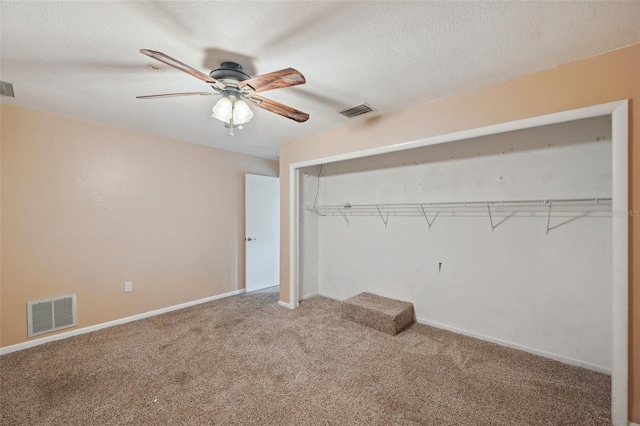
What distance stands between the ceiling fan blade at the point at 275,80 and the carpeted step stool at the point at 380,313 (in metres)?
2.52

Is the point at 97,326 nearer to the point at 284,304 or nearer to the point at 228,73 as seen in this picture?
the point at 284,304

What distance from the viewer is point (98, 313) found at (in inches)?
122

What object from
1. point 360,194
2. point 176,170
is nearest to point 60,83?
point 176,170

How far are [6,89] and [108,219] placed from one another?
58.0 inches

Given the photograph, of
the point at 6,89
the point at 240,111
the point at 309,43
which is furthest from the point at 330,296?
the point at 6,89

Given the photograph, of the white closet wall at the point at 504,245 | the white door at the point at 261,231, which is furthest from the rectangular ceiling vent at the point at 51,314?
the white closet wall at the point at 504,245

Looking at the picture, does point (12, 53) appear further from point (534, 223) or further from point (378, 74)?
point (534, 223)

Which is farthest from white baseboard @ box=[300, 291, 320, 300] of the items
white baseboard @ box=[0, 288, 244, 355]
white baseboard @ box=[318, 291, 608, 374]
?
white baseboard @ box=[318, 291, 608, 374]

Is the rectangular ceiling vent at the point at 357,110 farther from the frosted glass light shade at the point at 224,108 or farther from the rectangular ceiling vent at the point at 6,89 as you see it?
the rectangular ceiling vent at the point at 6,89

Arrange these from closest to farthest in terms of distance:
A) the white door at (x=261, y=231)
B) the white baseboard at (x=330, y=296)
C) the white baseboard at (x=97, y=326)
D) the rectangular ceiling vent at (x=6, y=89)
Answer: the rectangular ceiling vent at (x=6, y=89), the white baseboard at (x=97, y=326), the white baseboard at (x=330, y=296), the white door at (x=261, y=231)

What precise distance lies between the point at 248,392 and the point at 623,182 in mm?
2904

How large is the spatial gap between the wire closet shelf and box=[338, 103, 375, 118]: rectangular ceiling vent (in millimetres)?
1268

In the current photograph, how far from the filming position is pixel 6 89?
225cm

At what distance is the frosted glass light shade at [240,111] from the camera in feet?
6.49
